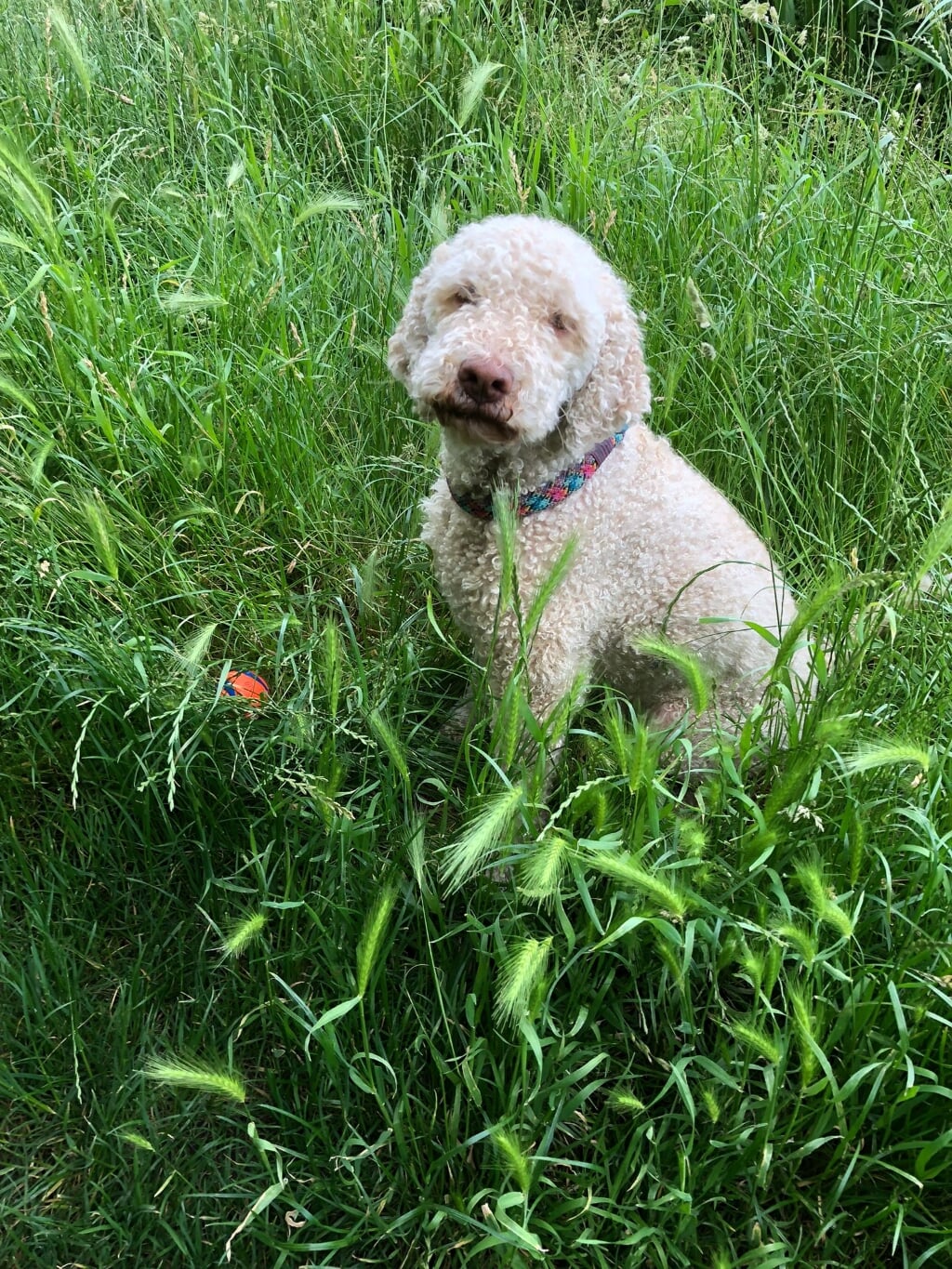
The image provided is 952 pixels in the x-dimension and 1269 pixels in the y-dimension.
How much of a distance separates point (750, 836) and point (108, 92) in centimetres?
379

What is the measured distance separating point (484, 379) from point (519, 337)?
7.1 inches

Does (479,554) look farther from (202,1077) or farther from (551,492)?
(202,1077)

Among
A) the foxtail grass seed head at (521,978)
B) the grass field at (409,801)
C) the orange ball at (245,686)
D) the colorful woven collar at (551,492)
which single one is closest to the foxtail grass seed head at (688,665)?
the grass field at (409,801)

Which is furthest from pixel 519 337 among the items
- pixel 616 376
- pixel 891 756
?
pixel 891 756

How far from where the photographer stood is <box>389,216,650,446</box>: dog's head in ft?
6.55

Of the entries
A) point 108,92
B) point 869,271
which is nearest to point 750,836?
point 869,271

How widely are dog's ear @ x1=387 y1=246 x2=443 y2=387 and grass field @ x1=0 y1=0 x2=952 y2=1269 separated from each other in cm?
48

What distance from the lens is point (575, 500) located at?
7.49ft

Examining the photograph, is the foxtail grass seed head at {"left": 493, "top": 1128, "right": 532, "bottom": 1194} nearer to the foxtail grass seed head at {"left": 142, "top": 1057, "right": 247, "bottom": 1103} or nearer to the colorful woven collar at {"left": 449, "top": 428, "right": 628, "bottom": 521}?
the foxtail grass seed head at {"left": 142, "top": 1057, "right": 247, "bottom": 1103}

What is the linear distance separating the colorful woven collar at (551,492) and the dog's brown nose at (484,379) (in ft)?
1.10

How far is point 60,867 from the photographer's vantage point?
82.8 inches

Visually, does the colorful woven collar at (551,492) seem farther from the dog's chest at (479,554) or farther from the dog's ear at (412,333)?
the dog's ear at (412,333)

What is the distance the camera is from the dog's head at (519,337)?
A: 1996 millimetres


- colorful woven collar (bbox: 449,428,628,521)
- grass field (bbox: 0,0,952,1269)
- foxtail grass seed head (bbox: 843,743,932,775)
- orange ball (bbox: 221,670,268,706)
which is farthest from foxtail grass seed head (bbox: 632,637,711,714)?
orange ball (bbox: 221,670,268,706)
